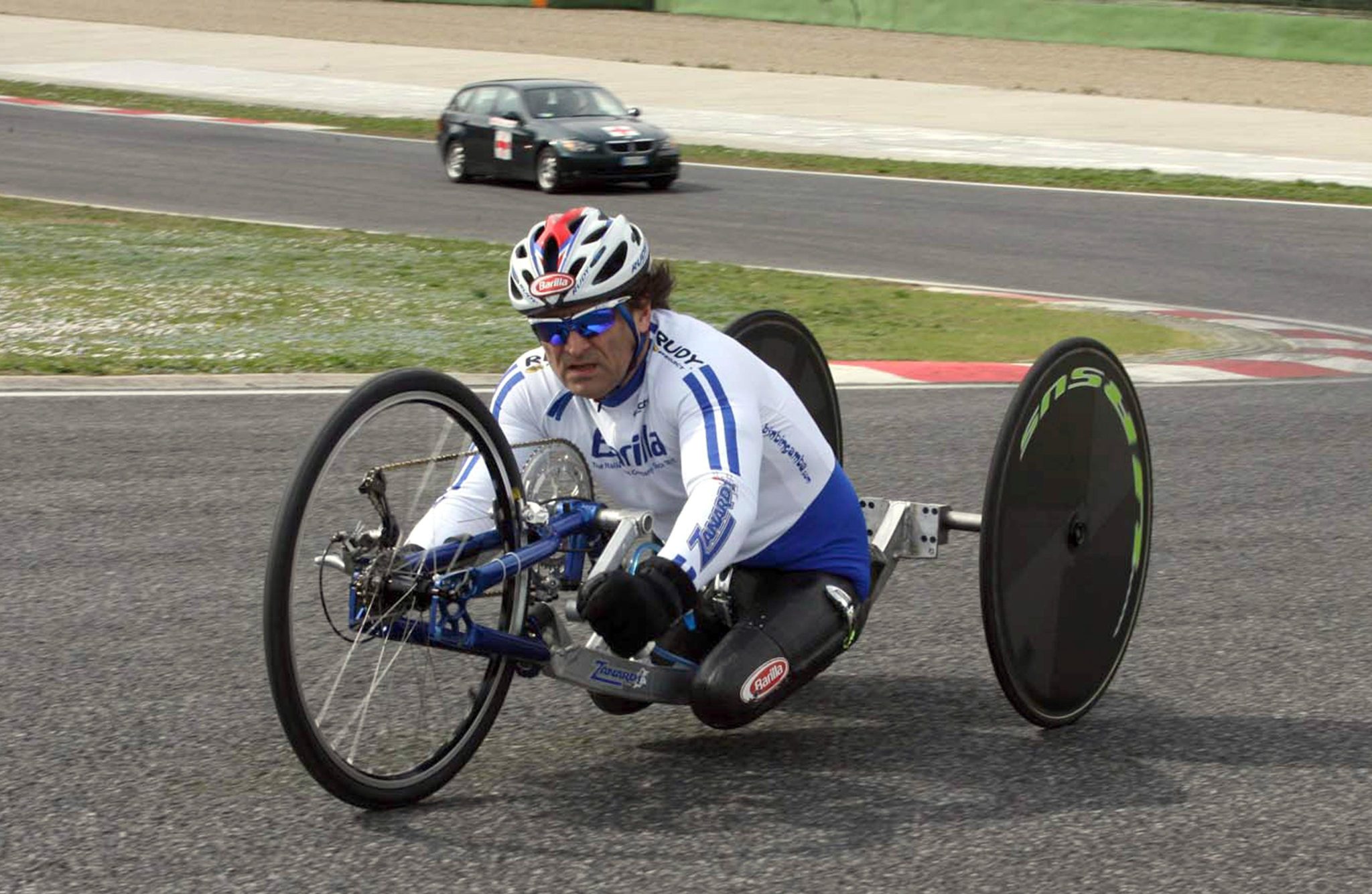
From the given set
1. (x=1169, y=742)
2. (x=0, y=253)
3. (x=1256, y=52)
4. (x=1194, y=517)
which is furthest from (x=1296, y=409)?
(x=1256, y=52)

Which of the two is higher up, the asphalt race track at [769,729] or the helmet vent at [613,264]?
the helmet vent at [613,264]

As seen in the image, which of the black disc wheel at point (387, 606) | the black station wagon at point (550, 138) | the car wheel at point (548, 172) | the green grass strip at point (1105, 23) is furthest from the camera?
the green grass strip at point (1105, 23)

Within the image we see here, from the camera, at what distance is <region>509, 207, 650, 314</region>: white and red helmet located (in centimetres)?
469

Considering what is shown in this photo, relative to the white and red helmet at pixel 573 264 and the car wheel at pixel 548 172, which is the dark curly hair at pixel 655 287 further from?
the car wheel at pixel 548 172

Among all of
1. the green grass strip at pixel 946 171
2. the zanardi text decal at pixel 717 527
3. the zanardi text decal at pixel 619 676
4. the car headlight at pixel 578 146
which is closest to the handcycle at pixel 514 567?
the zanardi text decal at pixel 619 676

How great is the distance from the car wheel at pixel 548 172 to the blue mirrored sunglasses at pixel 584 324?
1947 centimetres

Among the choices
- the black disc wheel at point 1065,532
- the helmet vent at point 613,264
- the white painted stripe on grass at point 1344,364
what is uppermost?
the helmet vent at point 613,264

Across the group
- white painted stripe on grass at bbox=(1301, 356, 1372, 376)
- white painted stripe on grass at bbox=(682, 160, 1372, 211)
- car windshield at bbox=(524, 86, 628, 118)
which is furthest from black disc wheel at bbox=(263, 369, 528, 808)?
car windshield at bbox=(524, 86, 628, 118)

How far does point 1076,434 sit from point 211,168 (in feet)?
72.0

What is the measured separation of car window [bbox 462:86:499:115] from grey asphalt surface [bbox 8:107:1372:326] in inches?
39.3

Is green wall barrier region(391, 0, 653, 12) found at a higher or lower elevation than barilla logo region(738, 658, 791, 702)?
lower

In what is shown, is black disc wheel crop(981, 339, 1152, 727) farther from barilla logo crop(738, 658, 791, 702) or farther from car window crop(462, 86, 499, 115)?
car window crop(462, 86, 499, 115)

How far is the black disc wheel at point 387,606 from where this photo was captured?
13.8ft

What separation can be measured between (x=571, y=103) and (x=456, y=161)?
1687 mm
